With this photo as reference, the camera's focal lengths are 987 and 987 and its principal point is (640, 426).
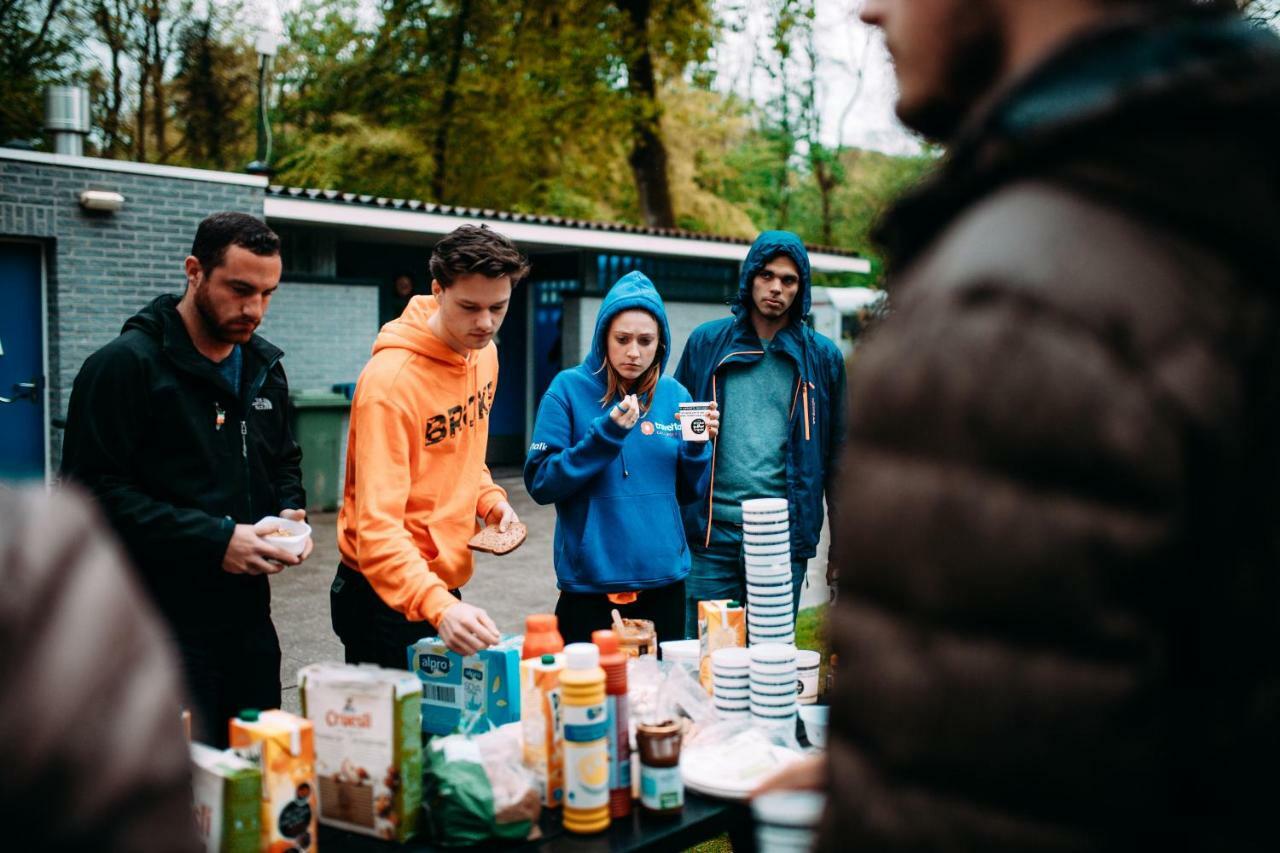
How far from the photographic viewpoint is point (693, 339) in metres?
4.76

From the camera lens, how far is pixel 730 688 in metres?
2.66

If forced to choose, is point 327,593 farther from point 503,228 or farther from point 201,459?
point 503,228

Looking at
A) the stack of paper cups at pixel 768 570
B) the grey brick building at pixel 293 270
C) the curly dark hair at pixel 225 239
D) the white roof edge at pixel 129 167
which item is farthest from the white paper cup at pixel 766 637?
the white roof edge at pixel 129 167

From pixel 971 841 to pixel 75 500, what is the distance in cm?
76

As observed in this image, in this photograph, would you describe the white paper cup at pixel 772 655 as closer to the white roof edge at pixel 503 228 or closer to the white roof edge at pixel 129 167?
the white roof edge at pixel 503 228

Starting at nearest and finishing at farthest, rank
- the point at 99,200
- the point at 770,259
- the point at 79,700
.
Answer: the point at 79,700 < the point at 770,259 < the point at 99,200

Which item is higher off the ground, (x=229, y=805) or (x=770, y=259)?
(x=770, y=259)

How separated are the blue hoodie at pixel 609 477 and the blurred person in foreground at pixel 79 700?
2.86 meters

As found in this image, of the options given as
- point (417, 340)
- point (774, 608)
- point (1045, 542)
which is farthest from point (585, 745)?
point (417, 340)

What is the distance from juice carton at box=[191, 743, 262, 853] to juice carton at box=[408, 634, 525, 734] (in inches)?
27.8

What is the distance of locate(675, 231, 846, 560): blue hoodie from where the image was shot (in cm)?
441

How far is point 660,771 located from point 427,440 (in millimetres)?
1392

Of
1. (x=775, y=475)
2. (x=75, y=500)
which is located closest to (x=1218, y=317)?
(x=75, y=500)

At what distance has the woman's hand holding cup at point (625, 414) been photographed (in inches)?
140
